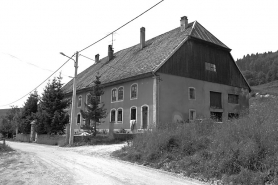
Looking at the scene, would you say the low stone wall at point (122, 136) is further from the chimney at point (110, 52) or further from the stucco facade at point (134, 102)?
the chimney at point (110, 52)

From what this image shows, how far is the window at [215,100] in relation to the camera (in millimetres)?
27219

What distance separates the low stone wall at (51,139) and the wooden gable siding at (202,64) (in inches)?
412

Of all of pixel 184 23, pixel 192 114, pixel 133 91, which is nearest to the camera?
pixel 192 114

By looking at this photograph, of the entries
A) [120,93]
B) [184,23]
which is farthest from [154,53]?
[120,93]

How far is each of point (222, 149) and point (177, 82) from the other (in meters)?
16.2

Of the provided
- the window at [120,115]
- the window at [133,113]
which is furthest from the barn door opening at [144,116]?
the window at [120,115]

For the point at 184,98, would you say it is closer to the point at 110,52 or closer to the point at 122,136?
the point at 122,136

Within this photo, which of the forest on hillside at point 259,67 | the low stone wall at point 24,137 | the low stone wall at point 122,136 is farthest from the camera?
the forest on hillside at point 259,67

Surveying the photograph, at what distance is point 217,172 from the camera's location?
8.34 m

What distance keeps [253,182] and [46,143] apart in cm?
2243

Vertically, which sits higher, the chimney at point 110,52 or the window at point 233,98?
the chimney at point 110,52

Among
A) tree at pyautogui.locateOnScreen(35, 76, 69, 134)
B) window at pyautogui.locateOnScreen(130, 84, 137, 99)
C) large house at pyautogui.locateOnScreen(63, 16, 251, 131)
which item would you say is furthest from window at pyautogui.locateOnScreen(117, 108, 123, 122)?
tree at pyautogui.locateOnScreen(35, 76, 69, 134)

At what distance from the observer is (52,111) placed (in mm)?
26953

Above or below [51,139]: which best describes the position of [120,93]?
above
